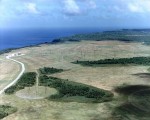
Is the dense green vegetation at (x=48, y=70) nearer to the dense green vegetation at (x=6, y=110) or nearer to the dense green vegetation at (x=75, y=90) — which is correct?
the dense green vegetation at (x=75, y=90)

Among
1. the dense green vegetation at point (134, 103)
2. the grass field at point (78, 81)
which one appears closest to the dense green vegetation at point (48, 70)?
the grass field at point (78, 81)

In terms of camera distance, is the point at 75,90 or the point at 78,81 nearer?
the point at 75,90

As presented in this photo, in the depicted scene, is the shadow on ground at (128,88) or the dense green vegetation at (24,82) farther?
the dense green vegetation at (24,82)

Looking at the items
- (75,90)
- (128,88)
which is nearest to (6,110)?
(75,90)

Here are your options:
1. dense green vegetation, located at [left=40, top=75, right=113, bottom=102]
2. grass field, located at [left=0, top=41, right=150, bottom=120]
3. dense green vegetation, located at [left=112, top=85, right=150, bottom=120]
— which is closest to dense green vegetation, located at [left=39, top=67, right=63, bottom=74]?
grass field, located at [left=0, top=41, right=150, bottom=120]

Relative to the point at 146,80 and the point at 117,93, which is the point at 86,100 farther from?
the point at 146,80

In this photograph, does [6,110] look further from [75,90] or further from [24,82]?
[24,82]
